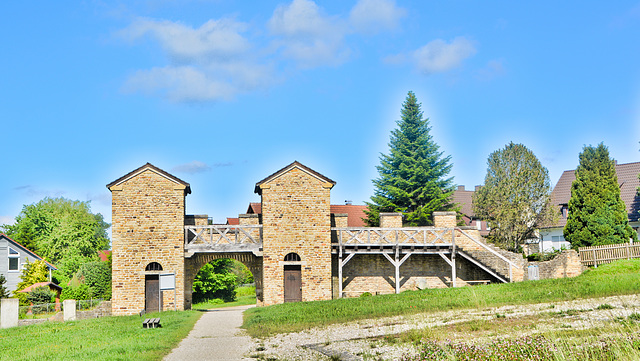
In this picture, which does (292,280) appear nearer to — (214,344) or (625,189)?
(214,344)

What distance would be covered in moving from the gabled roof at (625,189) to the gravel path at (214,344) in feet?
104

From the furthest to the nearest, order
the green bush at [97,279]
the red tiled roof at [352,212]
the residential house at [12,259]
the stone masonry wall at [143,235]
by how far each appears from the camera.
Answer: the red tiled roof at [352,212] → the residential house at [12,259] → the green bush at [97,279] → the stone masonry wall at [143,235]

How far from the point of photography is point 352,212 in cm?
5316

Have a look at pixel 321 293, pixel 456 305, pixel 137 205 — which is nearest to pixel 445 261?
pixel 321 293

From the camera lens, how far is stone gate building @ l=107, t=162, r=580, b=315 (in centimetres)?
2688

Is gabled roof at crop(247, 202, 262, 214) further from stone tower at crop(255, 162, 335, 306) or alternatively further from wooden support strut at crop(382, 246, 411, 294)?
wooden support strut at crop(382, 246, 411, 294)

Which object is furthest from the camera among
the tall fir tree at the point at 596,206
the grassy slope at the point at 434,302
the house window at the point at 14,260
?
the house window at the point at 14,260

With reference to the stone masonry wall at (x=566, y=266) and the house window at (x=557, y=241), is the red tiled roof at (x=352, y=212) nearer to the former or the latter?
the house window at (x=557, y=241)

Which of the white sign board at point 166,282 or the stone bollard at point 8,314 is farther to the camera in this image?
the stone bollard at point 8,314

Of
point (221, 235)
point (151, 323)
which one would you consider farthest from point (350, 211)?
point (151, 323)

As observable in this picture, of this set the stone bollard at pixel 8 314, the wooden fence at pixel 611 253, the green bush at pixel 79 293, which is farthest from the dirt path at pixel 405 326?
the green bush at pixel 79 293

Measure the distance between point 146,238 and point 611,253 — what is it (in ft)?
73.9

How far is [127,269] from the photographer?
87.7ft

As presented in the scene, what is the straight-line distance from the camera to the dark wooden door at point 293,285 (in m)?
27.6
